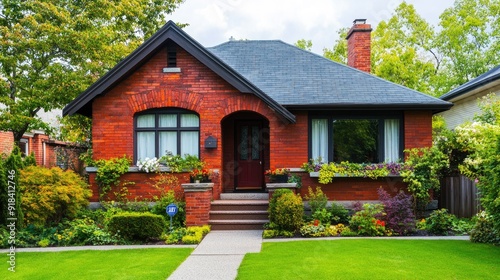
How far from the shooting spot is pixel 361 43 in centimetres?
1650

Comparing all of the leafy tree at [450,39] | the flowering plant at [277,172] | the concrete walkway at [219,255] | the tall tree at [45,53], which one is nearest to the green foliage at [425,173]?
the flowering plant at [277,172]

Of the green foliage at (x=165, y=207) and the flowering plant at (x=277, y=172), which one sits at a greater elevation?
the flowering plant at (x=277, y=172)

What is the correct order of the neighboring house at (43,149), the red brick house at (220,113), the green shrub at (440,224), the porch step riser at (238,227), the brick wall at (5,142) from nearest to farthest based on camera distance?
1. the green shrub at (440,224)
2. the porch step riser at (238,227)
3. the red brick house at (220,113)
4. the neighboring house at (43,149)
5. the brick wall at (5,142)

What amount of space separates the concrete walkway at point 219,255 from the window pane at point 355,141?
370cm

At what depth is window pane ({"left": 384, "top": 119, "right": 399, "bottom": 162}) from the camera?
13664mm

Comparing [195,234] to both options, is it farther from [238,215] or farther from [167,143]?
[167,143]

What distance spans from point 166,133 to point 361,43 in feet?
25.1

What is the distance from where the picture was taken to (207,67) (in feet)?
43.3

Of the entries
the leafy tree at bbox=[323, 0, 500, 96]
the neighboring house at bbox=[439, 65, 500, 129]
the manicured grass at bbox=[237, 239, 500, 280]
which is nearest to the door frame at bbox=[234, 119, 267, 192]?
the manicured grass at bbox=[237, 239, 500, 280]

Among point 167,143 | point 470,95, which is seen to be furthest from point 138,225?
point 470,95

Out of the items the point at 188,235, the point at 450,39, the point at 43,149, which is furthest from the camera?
the point at 450,39

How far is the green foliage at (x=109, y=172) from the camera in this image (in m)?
Result: 12.9

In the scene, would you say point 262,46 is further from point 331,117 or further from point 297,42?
point 297,42

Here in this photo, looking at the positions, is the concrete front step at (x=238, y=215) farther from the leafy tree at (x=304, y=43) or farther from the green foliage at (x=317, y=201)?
the leafy tree at (x=304, y=43)
